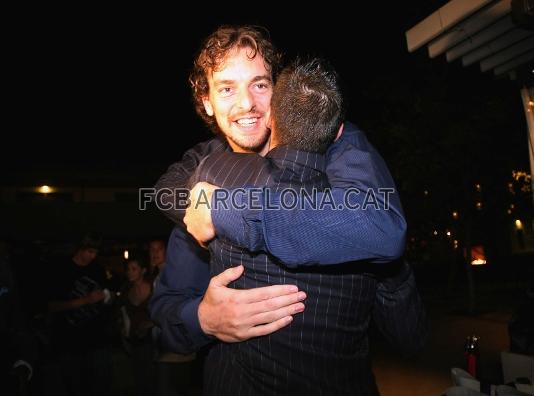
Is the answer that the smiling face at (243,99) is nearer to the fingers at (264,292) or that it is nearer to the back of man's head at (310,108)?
the back of man's head at (310,108)

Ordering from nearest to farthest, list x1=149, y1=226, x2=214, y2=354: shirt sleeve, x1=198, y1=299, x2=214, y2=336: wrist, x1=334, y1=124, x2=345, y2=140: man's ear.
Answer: x1=334, y1=124, x2=345, y2=140: man's ear, x1=198, y1=299, x2=214, y2=336: wrist, x1=149, y1=226, x2=214, y2=354: shirt sleeve

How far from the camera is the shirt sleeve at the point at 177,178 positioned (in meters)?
1.80

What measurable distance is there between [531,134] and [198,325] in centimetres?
403

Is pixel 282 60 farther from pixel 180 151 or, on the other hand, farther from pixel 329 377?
pixel 180 151

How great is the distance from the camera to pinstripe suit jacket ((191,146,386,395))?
138 centimetres

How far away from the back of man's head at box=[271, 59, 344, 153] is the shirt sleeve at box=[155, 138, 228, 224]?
598mm

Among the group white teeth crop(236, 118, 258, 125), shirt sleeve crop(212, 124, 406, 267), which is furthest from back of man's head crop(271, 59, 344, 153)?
white teeth crop(236, 118, 258, 125)

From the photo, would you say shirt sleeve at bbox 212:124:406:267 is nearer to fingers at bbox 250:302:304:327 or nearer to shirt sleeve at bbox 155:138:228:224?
fingers at bbox 250:302:304:327

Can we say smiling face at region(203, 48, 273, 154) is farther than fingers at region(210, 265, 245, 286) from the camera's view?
Yes

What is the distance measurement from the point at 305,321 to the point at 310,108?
2.30 feet

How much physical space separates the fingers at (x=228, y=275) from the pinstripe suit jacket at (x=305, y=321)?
21mm

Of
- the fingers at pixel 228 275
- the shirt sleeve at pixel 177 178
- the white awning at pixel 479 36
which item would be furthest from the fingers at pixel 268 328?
the white awning at pixel 479 36

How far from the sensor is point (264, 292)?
56.0 inches

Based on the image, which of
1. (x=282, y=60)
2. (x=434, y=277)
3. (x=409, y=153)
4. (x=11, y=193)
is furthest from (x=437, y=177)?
(x=11, y=193)
